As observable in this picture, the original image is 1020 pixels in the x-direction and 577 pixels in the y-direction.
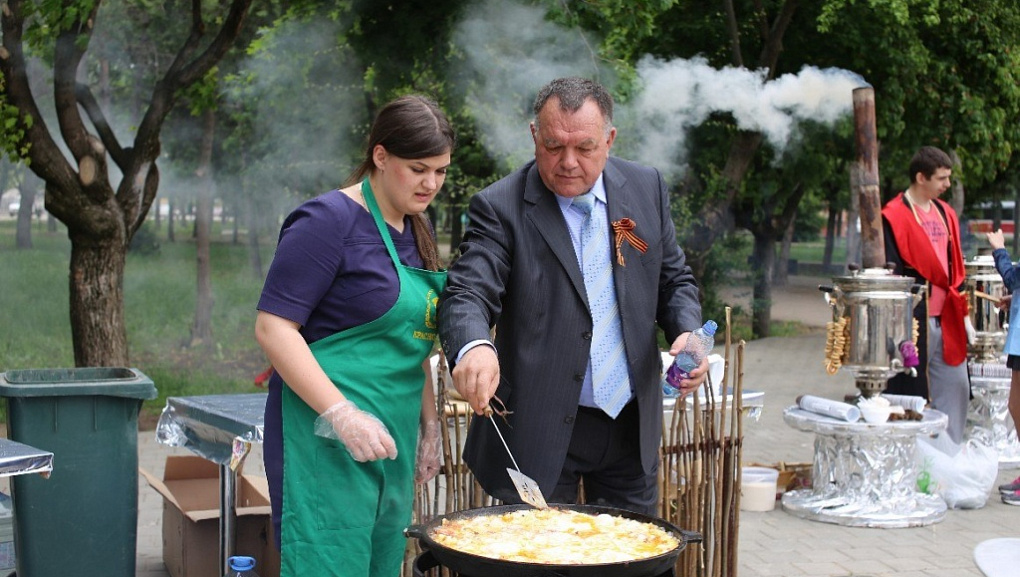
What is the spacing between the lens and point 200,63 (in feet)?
24.2

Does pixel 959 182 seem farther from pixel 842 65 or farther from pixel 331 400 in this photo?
pixel 331 400

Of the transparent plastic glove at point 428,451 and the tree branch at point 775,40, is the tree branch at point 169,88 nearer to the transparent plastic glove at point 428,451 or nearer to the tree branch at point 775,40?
the transparent plastic glove at point 428,451

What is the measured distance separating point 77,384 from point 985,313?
5.47 m

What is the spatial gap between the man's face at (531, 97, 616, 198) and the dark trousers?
0.61m

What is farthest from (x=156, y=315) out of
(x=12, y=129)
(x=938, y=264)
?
(x=938, y=264)

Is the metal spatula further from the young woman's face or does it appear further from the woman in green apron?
the young woman's face

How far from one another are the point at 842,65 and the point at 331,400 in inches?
439

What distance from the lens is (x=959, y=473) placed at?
20.0 ft

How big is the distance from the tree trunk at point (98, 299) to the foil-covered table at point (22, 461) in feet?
13.5

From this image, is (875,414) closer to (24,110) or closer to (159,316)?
(24,110)

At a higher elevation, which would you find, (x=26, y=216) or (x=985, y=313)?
(x=26, y=216)

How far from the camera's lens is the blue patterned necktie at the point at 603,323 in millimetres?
2799

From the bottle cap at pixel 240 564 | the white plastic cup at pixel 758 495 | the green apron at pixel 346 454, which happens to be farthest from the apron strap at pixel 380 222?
the white plastic cup at pixel 758 495

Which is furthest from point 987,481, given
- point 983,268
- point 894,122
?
point 894,122
